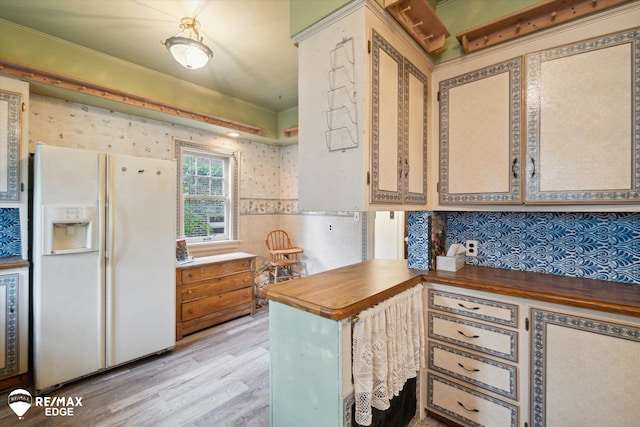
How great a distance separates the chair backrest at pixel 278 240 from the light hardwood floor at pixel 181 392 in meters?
1.89

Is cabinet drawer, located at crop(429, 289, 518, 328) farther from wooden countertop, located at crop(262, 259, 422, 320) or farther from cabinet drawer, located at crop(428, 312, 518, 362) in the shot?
wooden countertop, located at crop(262, 259, 422, 320)

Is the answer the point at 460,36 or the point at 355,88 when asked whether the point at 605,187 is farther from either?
the point at 355,88

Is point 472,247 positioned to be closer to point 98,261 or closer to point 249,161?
point 98,261

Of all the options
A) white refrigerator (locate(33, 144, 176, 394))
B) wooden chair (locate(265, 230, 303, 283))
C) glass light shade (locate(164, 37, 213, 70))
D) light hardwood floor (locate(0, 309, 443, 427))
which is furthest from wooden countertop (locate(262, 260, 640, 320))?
wooden chair (locate(265, 230, 303, 283))

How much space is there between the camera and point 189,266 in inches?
120

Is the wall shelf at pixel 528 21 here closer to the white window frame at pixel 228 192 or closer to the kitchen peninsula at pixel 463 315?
the kitchen peninsula at pixel 463 315

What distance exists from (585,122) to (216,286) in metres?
3.51

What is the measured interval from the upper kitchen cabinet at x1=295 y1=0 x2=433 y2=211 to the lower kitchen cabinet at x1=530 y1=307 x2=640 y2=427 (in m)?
0.98

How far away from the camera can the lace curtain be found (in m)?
1.26

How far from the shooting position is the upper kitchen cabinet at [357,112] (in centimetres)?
143

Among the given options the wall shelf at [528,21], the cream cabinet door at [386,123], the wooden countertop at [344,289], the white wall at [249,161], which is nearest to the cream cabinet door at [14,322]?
the white wall at [249,161]

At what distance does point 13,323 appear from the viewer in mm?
2121

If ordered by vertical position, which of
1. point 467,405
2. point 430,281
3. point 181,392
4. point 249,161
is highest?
point 249,161

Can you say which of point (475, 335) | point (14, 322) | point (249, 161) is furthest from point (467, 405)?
point (249, 161)
